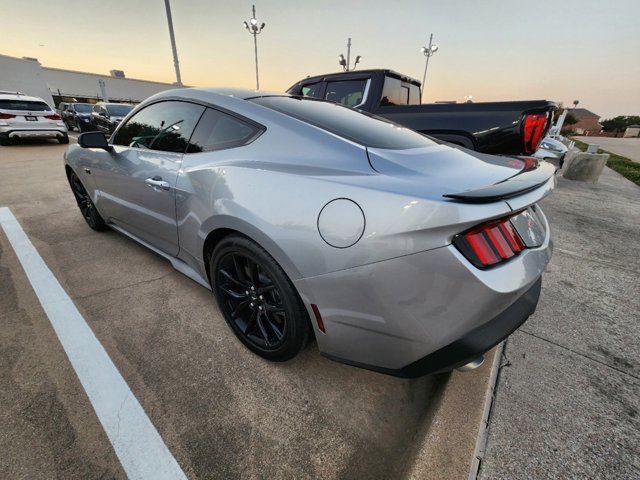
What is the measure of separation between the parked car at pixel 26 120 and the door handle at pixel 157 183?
36.9ft

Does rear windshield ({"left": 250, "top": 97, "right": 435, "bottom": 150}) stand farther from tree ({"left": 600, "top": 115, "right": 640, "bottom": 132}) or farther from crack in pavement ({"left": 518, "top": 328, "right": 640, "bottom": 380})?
tree ({"left": 600, "top": 115, "right": 640, "bottom": 132})

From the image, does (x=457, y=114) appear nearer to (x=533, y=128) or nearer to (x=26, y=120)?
(x=533, y=128)

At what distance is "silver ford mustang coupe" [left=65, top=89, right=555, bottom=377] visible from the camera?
1.14 m

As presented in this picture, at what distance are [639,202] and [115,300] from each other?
887cm

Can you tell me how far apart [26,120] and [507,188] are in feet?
44.2

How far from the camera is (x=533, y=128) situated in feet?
11.0

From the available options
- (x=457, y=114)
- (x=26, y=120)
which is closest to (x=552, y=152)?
(x=457, y=114)

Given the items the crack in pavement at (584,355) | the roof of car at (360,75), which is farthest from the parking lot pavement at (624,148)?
the crack in pavement at (584,355)

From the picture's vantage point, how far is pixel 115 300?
94.6 inches

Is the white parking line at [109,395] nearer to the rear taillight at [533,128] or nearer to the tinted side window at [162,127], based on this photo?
the tinted side window at [162,127]

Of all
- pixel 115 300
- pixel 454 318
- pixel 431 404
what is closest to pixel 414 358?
pixel 454 318

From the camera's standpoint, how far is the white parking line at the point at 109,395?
1.31m

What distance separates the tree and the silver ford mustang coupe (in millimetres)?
91266

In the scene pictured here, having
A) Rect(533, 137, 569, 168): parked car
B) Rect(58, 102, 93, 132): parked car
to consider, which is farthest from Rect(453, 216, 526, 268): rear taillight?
Rect(58, 102, 93, 132): parked car
